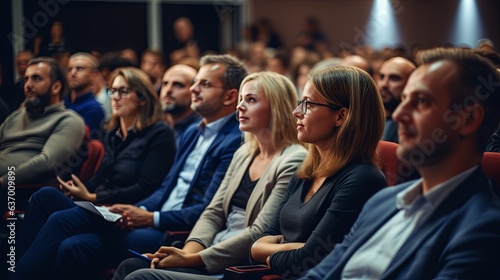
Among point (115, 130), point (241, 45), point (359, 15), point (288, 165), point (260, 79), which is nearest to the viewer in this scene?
point (288, 165)

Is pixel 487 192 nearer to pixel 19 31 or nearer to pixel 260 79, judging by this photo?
pixel 260 79

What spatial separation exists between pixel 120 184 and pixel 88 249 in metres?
0.63

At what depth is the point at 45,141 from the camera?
3.58 metres

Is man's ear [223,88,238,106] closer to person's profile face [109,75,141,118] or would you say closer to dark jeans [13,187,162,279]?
person's profile face [109,75,141,118]

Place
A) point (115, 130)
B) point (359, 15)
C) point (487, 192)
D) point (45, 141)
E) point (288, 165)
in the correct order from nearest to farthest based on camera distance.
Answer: point (487, 192), point (288, 165), point (45, 141), point (115, 130), point (359, 15)

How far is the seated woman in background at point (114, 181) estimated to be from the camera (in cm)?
306

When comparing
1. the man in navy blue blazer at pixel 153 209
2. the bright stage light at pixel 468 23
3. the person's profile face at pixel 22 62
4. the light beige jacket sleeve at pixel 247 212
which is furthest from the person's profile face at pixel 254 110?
the person's profile face at pixel 22 62

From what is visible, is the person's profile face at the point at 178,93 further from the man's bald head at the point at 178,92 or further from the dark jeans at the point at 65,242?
the dark jeans at the point at 65,242

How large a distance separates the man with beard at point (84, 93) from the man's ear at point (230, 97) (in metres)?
1.25

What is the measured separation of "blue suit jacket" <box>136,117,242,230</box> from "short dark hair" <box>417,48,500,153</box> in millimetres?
1613

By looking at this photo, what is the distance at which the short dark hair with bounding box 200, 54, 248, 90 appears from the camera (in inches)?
140

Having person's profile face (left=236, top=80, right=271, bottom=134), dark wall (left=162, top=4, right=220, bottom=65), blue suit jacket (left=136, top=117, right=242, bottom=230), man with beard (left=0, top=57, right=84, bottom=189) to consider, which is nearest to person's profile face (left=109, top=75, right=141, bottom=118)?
man with beard (left=0, top=57, right=84, bottom=189)

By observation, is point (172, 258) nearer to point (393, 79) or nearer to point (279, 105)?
point (279, 105)

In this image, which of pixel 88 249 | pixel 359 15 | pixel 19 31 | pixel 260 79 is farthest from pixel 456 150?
pixel 359 15
